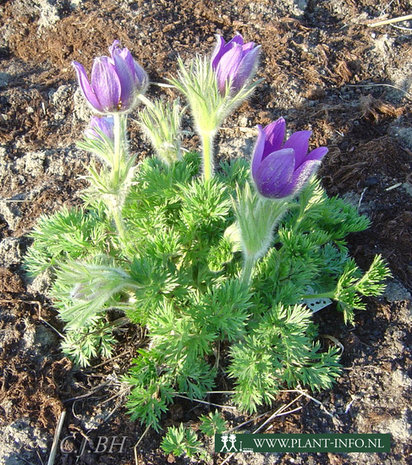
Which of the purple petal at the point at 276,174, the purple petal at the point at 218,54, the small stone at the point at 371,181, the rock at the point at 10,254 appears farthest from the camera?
the small stone at the point at 371,181

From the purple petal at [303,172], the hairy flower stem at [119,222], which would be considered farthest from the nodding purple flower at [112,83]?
the purple petal at [303,172]

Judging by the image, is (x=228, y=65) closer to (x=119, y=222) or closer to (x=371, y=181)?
(x=119, y=222)

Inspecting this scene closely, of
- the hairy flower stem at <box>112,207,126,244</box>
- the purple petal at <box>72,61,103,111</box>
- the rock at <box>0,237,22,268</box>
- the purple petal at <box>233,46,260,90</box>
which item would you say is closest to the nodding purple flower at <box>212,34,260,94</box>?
the purple petal at <box>233,46,260,90</box>

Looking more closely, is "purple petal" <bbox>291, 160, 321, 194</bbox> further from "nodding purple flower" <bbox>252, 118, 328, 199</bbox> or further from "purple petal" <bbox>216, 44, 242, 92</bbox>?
"purple petal" <bbox>216, 44, 242, 92</bbox>

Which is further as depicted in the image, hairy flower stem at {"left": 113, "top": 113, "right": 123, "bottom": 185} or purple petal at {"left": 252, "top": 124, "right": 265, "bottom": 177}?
hairy flower stem at {"left": 113, "top": 113, "right": 123, "bottom": 185}

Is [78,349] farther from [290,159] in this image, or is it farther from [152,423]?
[290,159]

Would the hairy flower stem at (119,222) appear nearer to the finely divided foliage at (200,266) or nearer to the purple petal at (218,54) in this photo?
the finely divided foliage at (200,266)

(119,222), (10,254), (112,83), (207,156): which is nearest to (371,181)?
(207,156)
